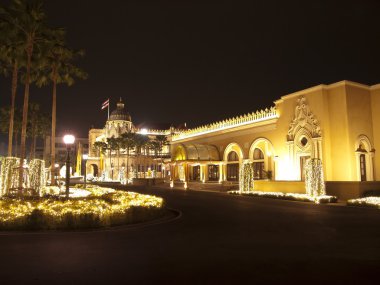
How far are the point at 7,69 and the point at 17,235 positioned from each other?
18.0 metres

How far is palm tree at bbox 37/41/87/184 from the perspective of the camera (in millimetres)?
23516

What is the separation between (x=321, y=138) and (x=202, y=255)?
21.5m

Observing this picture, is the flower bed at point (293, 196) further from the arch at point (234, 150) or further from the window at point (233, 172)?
the window at point (233, 172)

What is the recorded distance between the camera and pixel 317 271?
7148 mm

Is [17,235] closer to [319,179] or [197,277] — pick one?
[197,277]

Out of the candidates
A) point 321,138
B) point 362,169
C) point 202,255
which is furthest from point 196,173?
point 202,255

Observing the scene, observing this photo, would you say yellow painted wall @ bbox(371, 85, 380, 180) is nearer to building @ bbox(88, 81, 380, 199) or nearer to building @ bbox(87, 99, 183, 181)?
building @ bbox(88, 81, 380, 199)

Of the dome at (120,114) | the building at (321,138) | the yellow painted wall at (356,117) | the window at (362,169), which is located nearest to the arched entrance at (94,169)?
the dome at (120,114)

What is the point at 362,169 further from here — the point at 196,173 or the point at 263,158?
the point at 196,173

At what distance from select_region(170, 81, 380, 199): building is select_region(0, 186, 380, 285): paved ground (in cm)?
1363

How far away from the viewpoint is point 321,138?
2719 centimetres

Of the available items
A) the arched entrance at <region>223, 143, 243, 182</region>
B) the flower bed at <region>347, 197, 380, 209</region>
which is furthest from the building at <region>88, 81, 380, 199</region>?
the flower bed at <region>347, 197, 380, 209</region>

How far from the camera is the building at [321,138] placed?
26.2 meters

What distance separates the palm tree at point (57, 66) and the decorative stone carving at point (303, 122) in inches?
708
